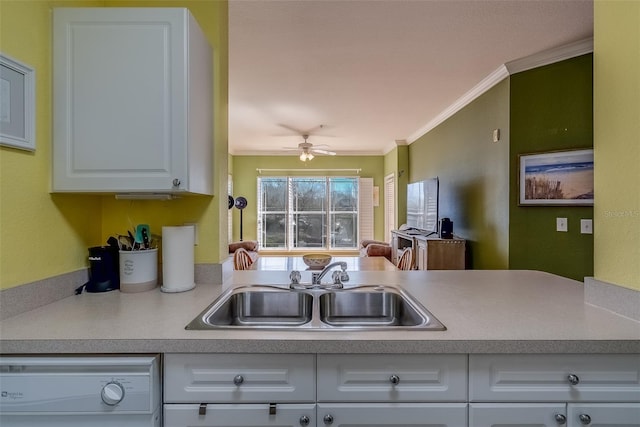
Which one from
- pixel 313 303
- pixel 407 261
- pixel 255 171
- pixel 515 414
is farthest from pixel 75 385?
pixel 255 171

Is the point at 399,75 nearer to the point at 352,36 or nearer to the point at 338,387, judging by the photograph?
the point at 352,36

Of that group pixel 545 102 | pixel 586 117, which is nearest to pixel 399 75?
pixel 545 102

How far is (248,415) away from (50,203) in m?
1.10

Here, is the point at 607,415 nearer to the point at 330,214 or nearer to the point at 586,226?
the point at 586,226

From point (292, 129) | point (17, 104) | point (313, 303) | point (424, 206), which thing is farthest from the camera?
point (292, 129)

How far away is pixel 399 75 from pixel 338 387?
2780mm

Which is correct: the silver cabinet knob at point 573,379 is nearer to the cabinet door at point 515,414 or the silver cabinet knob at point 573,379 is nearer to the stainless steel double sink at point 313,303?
the cabinet door at point 515,414

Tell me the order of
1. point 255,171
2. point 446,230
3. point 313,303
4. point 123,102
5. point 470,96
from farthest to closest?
point 255,171 → point 446,230 → point 470,96 → point 313,303 → point 123,102

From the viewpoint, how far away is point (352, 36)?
7.36 feet

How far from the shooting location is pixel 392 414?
0.90 metres

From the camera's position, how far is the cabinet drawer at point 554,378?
2.95ft

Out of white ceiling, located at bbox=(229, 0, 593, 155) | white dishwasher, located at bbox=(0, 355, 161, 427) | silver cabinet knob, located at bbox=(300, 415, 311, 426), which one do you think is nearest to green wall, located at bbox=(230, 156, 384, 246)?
white ceiling, located at bbox=(229, 0, 593, 155)

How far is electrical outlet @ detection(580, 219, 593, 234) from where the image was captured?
7.78 feet

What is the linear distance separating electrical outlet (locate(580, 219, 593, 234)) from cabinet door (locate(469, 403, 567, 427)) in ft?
6.74
